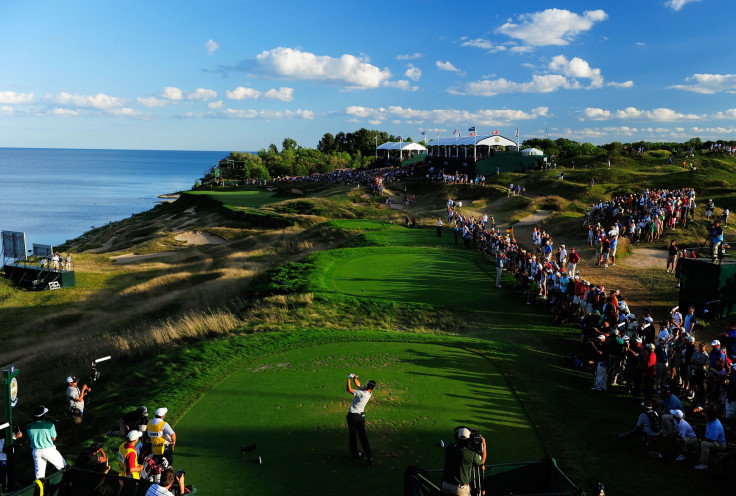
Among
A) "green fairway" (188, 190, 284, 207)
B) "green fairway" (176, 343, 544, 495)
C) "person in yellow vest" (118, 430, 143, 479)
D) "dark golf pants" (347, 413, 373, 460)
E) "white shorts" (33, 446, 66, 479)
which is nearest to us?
"person in yellow vest" (118, 430, 143, 479)

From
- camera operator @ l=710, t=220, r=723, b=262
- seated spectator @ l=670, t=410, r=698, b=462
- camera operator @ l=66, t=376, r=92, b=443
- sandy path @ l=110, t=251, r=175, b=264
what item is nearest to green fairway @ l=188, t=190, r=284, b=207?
sandy path @ l=110, t=251, r=175, b=264

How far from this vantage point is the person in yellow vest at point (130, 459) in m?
8.49

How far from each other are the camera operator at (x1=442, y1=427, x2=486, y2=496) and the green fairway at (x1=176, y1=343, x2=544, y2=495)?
76.7 inches

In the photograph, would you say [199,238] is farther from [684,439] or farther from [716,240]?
[684,439]

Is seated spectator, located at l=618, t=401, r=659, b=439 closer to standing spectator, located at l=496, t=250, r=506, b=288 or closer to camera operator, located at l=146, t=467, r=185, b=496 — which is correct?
camera operator, located at l=146, t=467, r=185, b=496

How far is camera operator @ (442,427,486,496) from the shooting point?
7043 millimetres

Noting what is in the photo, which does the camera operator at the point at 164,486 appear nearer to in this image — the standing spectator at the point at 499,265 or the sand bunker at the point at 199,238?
the standing spectator at the point at 499,265

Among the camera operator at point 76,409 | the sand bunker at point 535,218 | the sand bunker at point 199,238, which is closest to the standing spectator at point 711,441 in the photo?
the camera operator at point 76,409

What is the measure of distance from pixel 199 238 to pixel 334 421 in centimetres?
4235

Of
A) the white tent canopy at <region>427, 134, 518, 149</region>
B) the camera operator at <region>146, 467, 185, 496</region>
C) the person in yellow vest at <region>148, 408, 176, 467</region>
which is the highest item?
the white tent canopy at <region>427, 134, 518, 149</region>

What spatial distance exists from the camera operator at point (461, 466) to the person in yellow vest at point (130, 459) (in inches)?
197

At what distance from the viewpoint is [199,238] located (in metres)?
50.3

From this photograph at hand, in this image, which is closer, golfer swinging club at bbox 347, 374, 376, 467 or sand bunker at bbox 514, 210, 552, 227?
golfer swinging club at bbox 347, 374, 376, 467

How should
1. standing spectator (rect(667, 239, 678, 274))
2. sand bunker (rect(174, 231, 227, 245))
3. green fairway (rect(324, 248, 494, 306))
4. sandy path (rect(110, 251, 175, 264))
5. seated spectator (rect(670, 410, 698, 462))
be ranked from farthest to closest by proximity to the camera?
sand bunker (rect(174, 231, 227, 245))
sandy path (rect(110, 251, 175, 264))
standing spectator (rect(667, 239, 678, 274))
green fairway (rect(324, 248, 494, 306))
seated spectator (rect(670, 410, 698, 462))
